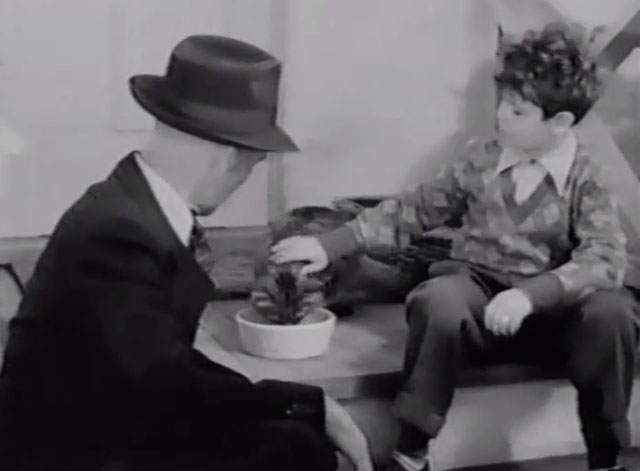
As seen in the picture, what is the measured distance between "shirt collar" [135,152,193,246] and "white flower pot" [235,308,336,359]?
0.30m

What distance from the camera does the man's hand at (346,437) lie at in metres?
0.96

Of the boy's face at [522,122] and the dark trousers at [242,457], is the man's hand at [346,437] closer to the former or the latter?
the dark trousers at [242,457]

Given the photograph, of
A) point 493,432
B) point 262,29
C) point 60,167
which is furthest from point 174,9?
point 493,432

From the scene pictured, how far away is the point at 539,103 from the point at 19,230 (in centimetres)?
58

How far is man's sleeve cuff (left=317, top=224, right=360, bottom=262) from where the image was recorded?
4.10 ft

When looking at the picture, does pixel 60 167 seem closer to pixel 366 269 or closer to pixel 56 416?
pixel 366 269

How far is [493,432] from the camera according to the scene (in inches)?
49.6

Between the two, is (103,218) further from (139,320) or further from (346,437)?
(346,437)

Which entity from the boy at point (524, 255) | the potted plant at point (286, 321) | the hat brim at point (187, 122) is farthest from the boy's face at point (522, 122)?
the hat brim at point (187, 122)

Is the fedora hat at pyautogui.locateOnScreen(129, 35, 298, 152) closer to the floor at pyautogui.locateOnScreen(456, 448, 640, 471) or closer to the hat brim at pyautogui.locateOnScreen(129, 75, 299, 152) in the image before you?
the hat brim at pyautogui.locateOnScreen(129, 75, 299, 152)

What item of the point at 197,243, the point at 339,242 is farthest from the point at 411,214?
the point at 197,243

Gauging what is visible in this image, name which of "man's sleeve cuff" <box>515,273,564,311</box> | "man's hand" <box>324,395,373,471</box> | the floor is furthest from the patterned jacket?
"man's hand" <box>324,395,373,471</box>

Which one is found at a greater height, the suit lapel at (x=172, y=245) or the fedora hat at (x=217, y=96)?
the fedora hat at (x=217, y=96)

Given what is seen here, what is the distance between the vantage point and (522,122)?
3.97 ft
